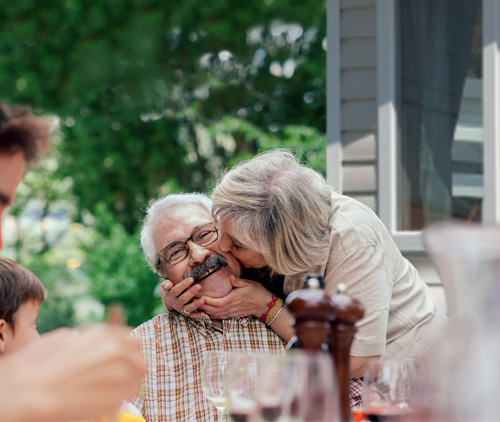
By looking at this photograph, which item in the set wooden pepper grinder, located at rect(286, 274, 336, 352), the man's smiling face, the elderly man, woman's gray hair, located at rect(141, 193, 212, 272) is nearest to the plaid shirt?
the elderly man

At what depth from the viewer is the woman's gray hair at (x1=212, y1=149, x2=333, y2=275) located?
73.9 inches

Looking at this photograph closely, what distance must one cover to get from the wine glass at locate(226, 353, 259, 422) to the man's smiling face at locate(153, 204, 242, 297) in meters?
1.04

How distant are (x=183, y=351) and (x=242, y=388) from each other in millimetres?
1087

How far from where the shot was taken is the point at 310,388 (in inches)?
32.2

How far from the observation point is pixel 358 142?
3443 mm

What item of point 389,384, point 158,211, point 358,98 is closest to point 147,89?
point 358,98

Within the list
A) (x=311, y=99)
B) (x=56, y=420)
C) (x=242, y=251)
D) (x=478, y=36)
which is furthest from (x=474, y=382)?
(x=311, y=99)

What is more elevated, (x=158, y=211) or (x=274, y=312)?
(x=158, y=211)

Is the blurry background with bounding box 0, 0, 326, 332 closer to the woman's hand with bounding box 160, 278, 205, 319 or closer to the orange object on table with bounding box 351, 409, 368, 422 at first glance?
the woman's hand with bounding box 160, 278, 205, 319

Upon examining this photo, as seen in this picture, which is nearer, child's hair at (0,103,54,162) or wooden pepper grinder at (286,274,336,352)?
wooden pepper grinder at (286,274,336,352)

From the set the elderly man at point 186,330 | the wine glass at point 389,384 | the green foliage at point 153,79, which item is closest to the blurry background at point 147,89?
the green foliage at point 153,79

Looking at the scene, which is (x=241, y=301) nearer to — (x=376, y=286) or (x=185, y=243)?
(x=185, y=243)

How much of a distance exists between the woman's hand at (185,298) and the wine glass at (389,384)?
1033 mm

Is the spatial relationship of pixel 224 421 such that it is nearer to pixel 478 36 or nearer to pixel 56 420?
pixel 56 420
